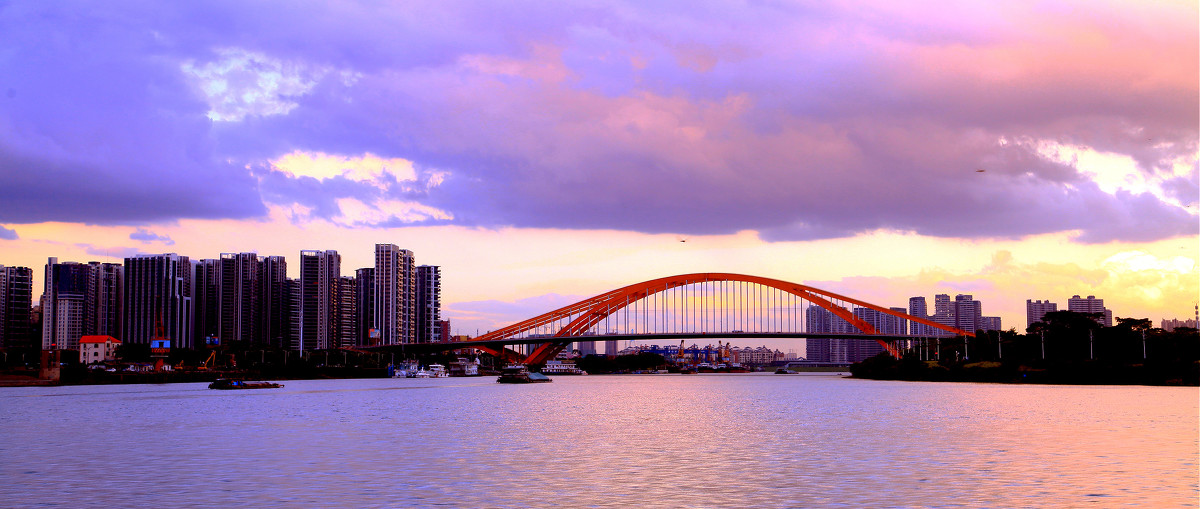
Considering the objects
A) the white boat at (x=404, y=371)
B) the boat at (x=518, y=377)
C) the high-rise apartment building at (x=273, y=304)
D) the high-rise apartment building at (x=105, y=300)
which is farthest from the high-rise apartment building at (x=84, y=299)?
the boat at (x=518, y=377)

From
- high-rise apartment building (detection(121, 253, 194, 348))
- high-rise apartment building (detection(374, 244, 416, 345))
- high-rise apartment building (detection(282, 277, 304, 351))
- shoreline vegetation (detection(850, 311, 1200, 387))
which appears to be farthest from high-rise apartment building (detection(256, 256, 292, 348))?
shoreline vegetation (detection(850, 311, 1200, 387))

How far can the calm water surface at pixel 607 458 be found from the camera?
20.8 metres

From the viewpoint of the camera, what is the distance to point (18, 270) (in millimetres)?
169375

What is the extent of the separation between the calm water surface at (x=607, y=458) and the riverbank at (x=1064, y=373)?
38823 mm

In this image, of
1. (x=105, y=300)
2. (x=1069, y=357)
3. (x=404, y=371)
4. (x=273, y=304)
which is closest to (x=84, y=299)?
(x=105, y=300)

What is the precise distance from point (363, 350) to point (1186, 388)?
107929mm

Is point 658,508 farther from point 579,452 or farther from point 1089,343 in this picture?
point 1089,343

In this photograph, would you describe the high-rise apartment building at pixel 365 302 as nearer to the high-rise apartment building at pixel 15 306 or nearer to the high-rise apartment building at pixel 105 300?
the high-rise apartment building at pixel 105 300

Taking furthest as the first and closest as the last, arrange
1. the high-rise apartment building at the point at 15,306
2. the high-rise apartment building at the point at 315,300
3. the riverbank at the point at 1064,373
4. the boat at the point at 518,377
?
the high-rise apartment building at the point at 315,300, the high-rise apartment building at the point at 15,306, the boat at the point at 518,377, the riverbank at the point at 1064,373

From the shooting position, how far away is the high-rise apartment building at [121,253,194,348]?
171 metres

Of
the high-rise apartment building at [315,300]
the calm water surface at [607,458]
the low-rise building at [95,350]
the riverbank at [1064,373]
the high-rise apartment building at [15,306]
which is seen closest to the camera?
the calm water surface at [607,458]

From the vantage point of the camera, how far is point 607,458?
28.2 m

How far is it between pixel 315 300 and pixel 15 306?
4572 cm

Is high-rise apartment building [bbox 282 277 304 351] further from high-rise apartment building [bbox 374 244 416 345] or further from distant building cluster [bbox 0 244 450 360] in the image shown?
high-rise apartment building [bbox 374 244 416 345]
